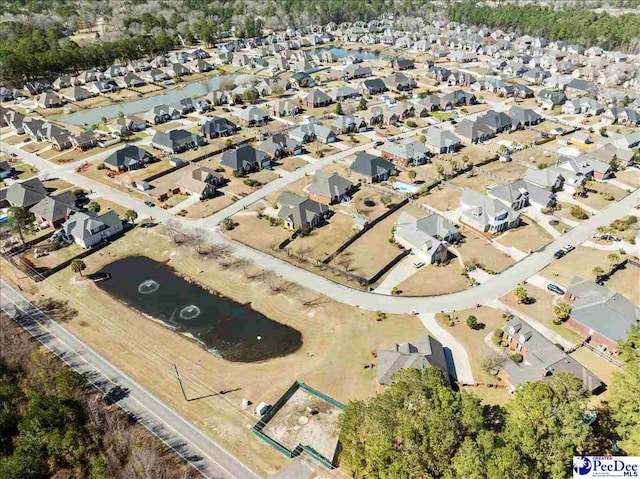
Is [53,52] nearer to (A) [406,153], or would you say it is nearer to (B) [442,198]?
(A) [406,153]

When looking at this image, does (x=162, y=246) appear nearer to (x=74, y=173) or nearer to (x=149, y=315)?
(x=149, y=315)

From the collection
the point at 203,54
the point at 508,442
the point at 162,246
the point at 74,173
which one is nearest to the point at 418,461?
the point at 508,442

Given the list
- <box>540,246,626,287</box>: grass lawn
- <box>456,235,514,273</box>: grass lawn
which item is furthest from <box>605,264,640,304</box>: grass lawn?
<box>456,235,514,273</box>: grass lawn

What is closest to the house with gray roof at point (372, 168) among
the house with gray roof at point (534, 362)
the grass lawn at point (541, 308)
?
the grass lawn at point (541, 308)

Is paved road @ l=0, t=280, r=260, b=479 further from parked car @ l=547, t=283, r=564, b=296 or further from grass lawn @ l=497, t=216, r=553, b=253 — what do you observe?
grass lawn @ l=497, t=216, r=553, b=253

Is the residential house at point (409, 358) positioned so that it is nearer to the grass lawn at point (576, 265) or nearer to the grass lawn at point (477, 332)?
the grass lawn at point (477, 332)

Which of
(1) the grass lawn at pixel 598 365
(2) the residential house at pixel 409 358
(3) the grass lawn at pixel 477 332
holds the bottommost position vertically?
(1) the grass lawn at pixel 598 365
